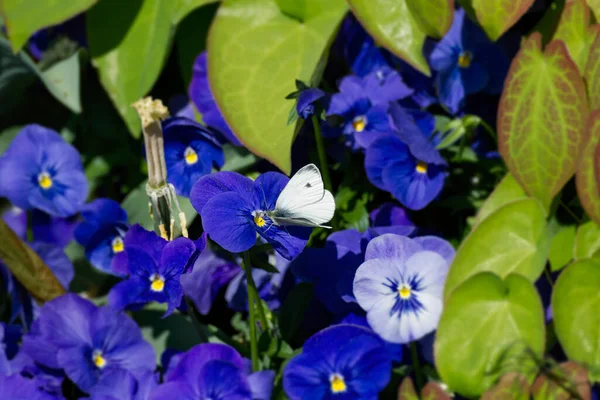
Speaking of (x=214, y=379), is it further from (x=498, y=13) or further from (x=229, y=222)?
(x=498, y=13)

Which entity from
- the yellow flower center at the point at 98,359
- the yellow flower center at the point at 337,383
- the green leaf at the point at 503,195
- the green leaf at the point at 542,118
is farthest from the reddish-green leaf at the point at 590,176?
the yellow flower center at the point at 98,359

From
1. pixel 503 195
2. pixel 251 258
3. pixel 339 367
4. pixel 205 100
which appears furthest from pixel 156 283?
pixel 503 195

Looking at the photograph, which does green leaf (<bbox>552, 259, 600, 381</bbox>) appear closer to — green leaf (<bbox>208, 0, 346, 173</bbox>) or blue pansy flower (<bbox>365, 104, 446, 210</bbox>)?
blue pansy flower (<bbox>365, 104, 446, 210</bbox>)

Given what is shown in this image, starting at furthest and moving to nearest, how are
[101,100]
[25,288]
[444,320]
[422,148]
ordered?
[101,100] < [25,288] < [422,148] < [444,320]

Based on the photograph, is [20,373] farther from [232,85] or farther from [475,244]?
[475,244]

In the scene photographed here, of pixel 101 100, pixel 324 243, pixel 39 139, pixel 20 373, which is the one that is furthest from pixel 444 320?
pixel 101 100

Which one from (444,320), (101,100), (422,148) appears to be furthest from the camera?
(101,100)
